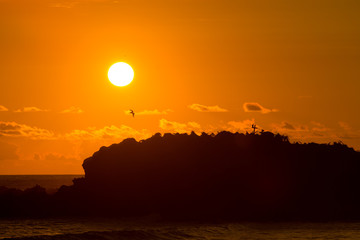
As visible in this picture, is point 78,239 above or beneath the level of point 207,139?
beneath

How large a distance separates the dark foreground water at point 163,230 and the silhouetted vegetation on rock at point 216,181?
5.77 metres

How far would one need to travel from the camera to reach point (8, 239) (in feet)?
178

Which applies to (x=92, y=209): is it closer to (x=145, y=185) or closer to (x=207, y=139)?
(x=145, y=185)

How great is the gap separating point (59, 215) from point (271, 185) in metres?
22.1

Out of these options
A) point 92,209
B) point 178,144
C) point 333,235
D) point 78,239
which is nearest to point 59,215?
point 92,209

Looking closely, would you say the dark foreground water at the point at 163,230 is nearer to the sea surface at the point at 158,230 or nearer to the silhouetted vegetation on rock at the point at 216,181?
the sea surface at the point at 158,230

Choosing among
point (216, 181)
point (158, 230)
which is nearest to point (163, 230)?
point (158, 230)

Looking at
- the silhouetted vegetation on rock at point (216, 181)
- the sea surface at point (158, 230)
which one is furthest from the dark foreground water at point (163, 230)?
Answer: the silhouetted vegetation on rock at point (216, 181)

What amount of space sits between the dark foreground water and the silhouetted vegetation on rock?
5.77m

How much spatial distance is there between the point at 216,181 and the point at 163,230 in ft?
49.2

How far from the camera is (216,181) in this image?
7388 cm

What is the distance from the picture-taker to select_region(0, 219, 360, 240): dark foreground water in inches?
2217

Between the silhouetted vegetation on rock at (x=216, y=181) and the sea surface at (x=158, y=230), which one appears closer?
the sea surface at (x=158, y=230)

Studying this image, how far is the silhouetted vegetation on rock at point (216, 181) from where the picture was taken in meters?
72.9
